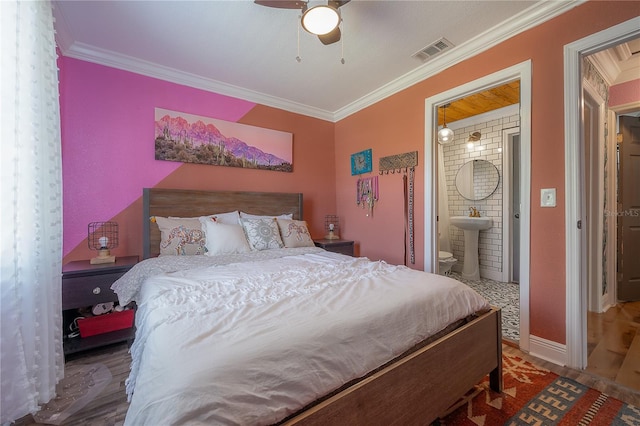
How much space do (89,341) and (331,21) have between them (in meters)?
2.97

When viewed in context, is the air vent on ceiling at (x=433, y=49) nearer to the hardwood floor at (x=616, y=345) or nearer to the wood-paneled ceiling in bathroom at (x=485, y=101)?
the wood-paneled ceiling in bathroom at (x=485, y=101)

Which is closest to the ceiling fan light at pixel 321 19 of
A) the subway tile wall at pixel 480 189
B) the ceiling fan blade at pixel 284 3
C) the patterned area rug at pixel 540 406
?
the ceiling fan blade at pixel 284 3

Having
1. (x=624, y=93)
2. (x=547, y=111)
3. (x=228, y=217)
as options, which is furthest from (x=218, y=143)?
(x=624, y=93)

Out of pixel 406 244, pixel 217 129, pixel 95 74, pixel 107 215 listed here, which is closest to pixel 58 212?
pixel 107 215

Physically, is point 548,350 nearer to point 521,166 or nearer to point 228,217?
point 521,166

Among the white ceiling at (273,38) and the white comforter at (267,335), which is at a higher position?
the white ceiling at (273,38)

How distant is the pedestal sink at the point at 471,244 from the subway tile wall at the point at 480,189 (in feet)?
0.50

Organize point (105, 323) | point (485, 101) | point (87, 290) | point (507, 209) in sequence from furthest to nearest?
point (507, 209), point (485, 101), point (105, 323), point (87, 290)

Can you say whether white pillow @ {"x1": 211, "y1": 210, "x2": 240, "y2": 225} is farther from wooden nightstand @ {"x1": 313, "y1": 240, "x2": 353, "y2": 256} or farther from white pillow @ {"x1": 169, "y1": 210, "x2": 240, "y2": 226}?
wooden nightstand @ {"x1": 313, "y1": 240, "x2": 353, "y2": 256}

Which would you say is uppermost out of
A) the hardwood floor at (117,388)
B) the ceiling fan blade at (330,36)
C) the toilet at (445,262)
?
the ceiling fan blade at (330,36)

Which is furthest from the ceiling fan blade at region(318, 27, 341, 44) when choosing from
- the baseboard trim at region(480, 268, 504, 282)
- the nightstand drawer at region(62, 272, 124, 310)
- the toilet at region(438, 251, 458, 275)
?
the baseboard trim at region(480, 268, 504, 282)

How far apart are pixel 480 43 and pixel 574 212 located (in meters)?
1.59

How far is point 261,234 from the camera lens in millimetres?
2650

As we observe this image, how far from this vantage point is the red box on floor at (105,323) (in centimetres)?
215
